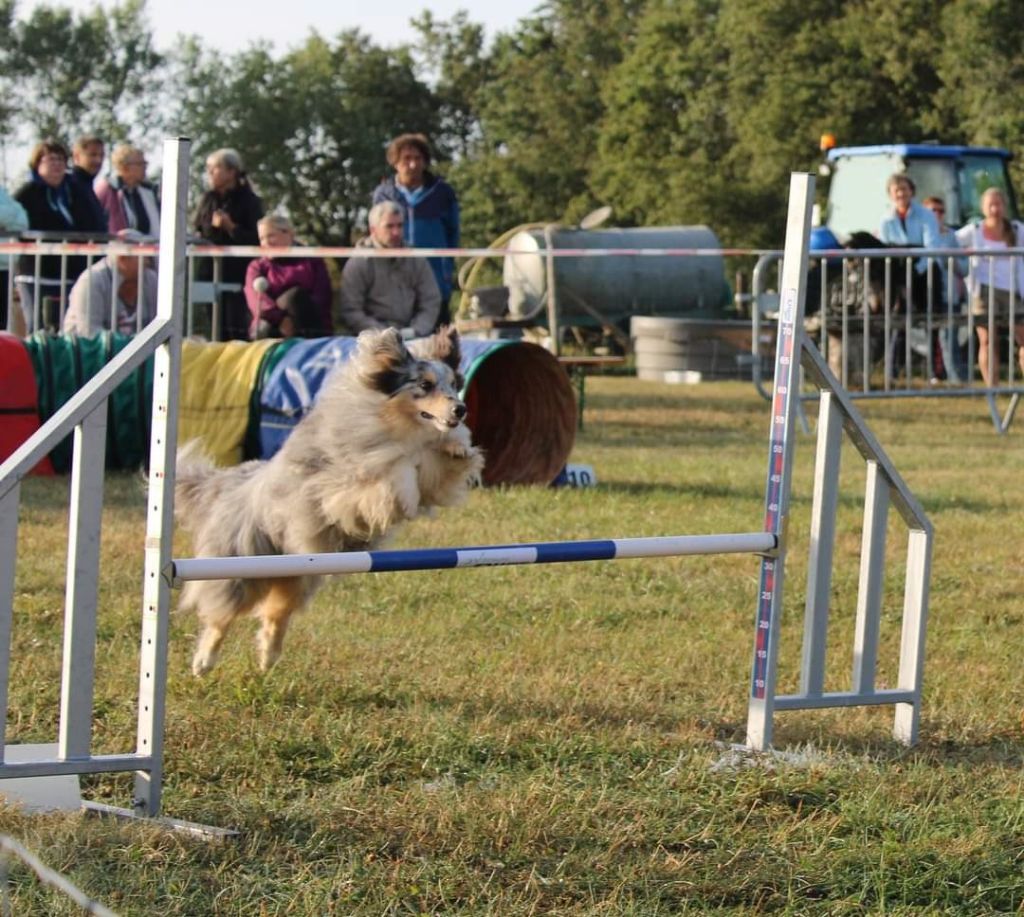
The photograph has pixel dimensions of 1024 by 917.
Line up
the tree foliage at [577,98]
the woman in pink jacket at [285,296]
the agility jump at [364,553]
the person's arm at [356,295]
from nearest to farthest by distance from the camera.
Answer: the agility jump at [364,553], the person's arm at [356,295], the woman in pink jacket at [285,296], the tree foliage at [577,98]

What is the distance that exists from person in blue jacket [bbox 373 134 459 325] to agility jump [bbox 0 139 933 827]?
7350 mm

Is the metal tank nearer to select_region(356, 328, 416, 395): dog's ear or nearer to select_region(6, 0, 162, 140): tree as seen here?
select_region(356, 328, 416, 395): dog's ear

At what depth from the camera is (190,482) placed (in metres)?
5.95

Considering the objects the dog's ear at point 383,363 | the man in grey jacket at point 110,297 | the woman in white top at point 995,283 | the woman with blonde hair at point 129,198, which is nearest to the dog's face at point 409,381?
the dog's ear at point 383,363

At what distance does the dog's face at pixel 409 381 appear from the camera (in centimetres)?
585

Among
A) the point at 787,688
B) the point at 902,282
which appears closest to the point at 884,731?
the point at 787,688

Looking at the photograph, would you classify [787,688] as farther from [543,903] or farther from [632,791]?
[543,903]

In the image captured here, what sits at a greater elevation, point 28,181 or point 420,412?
point 28,181

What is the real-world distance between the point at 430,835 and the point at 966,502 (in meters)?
6.25

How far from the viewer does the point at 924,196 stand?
19062 millimetres

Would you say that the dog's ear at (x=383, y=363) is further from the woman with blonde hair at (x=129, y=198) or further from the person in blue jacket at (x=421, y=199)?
the woman with blonde hair at (x=129, y=198)

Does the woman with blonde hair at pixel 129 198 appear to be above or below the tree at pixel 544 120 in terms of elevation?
below

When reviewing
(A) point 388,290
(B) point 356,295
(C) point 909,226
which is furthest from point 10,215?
(C) point 909,226

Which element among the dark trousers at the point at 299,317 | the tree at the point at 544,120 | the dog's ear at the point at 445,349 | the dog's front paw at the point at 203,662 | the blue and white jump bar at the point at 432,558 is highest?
the tree at the point at 544,120
